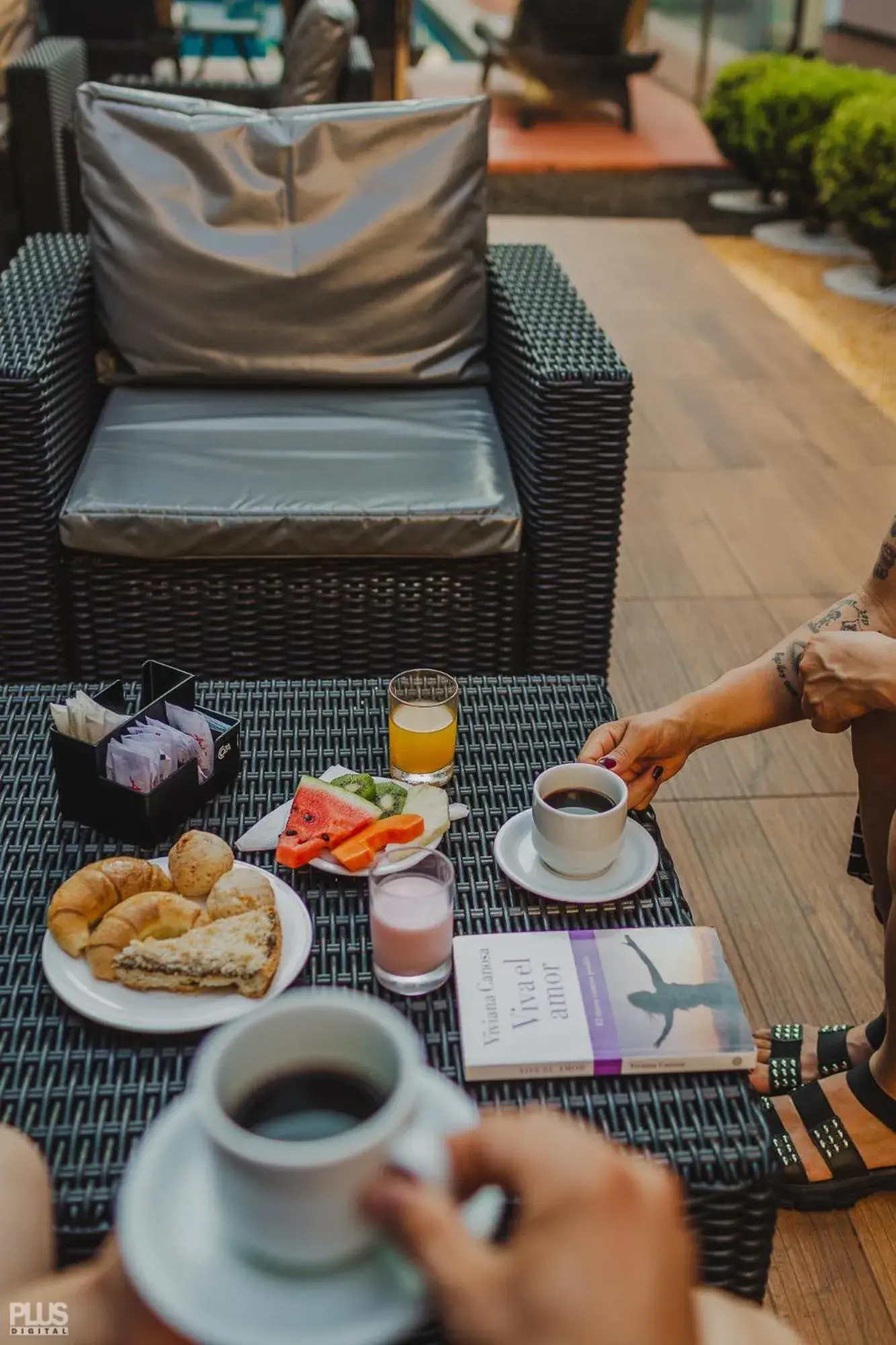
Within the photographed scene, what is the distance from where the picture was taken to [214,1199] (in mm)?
713

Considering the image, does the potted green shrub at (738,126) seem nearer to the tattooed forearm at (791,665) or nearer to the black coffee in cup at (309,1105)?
the tattooed forearm at (791,665)

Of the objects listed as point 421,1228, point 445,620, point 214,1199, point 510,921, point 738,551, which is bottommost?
point 738,551

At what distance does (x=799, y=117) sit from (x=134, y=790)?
4893 mm

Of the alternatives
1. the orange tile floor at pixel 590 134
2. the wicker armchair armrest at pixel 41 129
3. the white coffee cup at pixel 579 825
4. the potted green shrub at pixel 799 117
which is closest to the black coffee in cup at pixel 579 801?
the white coffee cup at pixel 579 825

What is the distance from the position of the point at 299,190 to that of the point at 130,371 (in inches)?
16.8

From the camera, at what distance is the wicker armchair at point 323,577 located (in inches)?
74.4

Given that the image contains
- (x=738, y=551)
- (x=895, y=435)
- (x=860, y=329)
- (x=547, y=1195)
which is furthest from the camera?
(x=860, y=329)

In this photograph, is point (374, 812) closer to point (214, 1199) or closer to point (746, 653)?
point (214, 1199)

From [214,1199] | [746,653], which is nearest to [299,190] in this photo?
[746,653]

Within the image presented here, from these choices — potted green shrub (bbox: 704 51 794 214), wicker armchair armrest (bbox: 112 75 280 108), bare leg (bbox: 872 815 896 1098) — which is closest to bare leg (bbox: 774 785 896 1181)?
bare leg (bbox: 872 815 896 1098)

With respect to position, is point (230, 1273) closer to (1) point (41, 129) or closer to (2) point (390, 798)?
(2) point (390, 798)

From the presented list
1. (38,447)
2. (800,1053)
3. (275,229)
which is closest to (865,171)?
(275,229)

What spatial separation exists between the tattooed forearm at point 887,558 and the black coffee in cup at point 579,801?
510 mm

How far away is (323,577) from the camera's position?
193 cm
